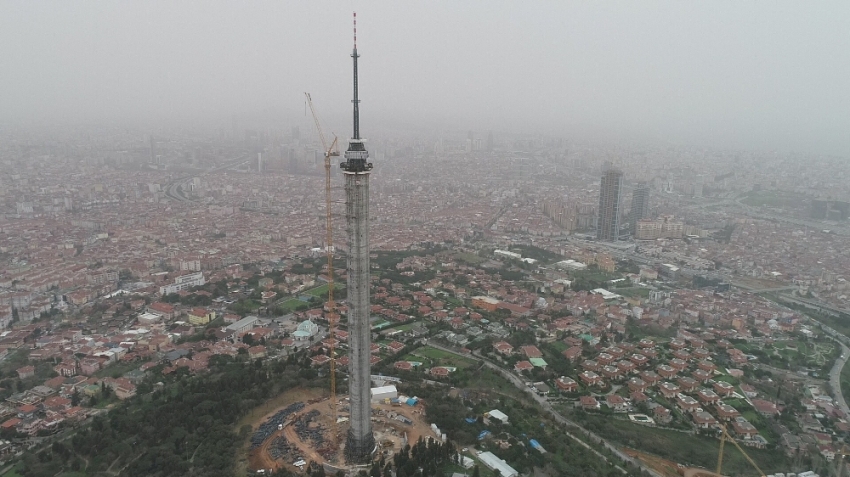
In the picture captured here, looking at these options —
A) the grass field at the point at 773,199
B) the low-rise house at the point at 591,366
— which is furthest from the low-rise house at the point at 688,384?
the grass field at the point at 773,199

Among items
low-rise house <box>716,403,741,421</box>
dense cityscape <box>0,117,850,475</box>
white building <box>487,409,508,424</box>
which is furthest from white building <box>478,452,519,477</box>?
low-rise house <box>716,403,741,421</box>

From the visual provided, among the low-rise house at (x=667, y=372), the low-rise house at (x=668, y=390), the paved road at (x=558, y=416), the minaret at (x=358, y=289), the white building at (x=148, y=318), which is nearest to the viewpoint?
the minaret at (x=358, y=289)

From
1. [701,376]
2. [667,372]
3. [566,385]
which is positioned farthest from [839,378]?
[566,385]

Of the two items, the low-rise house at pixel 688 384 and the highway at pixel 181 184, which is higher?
the highway at pixel 181 184

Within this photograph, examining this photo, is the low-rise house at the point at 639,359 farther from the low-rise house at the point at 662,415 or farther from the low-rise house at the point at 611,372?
the low-rise house at the point at 662,415

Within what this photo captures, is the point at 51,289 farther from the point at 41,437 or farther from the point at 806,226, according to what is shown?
the point at 806,226

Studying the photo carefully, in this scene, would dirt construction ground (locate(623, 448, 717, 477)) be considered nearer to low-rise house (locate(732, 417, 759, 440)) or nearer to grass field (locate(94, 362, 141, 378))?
low-rise house (locate(732, 417, 759, 440))

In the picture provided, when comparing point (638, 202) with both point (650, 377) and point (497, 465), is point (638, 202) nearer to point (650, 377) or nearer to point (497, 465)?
point (650, 377)
